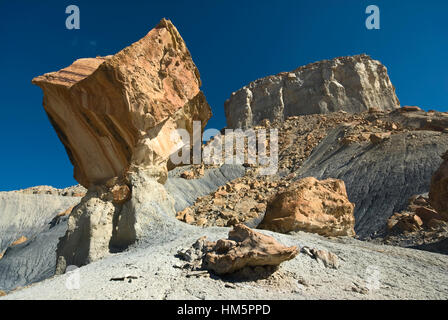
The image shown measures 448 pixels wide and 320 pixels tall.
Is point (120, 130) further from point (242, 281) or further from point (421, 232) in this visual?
point (421, 232)

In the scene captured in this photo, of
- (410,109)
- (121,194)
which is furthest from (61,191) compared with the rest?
(410,109)

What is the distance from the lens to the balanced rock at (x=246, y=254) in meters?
4.54

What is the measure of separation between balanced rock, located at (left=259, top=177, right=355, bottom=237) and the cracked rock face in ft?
10.8

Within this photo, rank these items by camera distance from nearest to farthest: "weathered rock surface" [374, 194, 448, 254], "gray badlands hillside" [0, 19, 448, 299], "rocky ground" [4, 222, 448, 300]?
"rocky ground" [4, 222, 448, 300], "gray badlands hillside" [0, 19, 448, 299], "weathered rock surface" [374, 194, 448, 254]

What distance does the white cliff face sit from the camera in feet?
163

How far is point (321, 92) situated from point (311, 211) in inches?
1798

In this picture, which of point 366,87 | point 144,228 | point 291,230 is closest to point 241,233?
point 144,228

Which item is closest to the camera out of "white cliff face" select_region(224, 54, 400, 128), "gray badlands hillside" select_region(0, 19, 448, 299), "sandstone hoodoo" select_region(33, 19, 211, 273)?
"gray badlands hillside" select_region(0, 19, 448, 299)

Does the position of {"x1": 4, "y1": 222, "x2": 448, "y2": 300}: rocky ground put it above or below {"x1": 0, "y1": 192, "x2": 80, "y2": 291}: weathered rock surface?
above

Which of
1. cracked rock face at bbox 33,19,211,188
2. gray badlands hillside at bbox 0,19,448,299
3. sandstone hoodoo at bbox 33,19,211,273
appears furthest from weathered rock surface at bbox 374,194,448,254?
cracked rock face at bbox 33,19,211,188

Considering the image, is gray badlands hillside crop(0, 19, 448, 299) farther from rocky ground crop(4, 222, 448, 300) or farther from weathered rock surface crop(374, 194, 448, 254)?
weathered rock surface crop(374, 194, 448, 254)

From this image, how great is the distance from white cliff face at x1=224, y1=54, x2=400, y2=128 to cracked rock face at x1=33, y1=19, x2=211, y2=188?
147 ft

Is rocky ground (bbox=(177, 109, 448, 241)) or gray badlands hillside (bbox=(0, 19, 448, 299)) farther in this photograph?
rocky ground (bbox=(177, 109, 448, 241))

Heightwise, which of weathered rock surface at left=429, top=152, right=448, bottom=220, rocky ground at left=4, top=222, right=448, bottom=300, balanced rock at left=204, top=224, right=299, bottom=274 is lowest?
rocky ground at left=4, top=222, right=448, bottom=300
